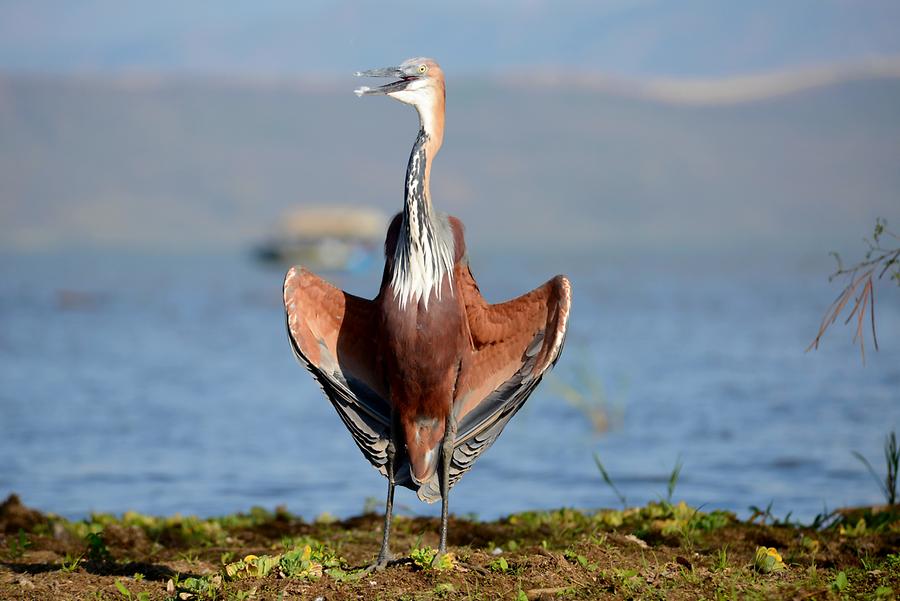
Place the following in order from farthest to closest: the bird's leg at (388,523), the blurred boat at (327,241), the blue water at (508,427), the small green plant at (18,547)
Result: the blurred boat at (327,241) < the blue water at (508,427) < the small green plant at (18,547) < the bird's leg at (388,523)

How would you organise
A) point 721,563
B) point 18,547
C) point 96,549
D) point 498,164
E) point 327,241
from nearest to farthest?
point 721,563
point 96,549
point 18,547
point 327,241
point 498,164

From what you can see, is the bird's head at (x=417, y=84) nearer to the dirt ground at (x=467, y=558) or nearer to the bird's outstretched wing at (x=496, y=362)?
the bird's outstretched wing at (x=496, y=362)

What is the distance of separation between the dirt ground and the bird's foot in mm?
52

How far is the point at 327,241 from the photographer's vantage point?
5794 centimetres

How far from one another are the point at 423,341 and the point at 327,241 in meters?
51.9

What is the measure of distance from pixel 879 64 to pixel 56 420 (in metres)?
131

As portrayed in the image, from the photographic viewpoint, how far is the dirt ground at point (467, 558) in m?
5.68

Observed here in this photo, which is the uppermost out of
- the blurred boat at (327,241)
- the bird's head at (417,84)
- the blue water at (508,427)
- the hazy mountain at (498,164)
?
the hazy mountain at (498,164)

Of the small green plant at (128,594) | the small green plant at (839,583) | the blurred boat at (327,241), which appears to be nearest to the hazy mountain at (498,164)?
the blurred boat at (327,241)

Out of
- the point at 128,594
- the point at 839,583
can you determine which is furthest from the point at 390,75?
the point at 839,583

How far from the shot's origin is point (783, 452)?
13164 mm

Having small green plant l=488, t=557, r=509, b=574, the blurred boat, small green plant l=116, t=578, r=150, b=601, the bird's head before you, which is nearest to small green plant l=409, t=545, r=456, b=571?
small green plant l=488, t=557, r=509, b=574

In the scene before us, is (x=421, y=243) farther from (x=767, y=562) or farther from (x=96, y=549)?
(x=96, y=549)

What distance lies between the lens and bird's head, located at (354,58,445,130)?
6664 mm
